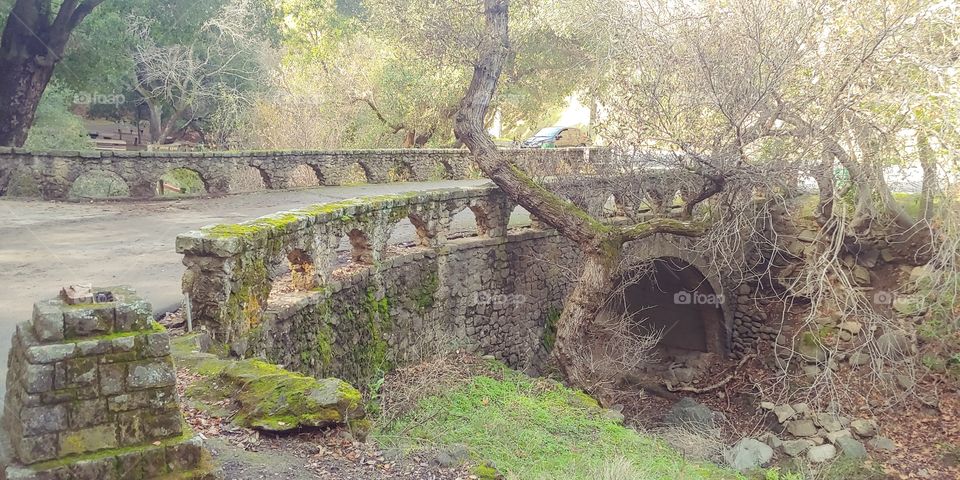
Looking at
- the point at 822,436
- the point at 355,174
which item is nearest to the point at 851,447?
the point at 822,436

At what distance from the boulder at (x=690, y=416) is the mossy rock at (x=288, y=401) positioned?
8815mm

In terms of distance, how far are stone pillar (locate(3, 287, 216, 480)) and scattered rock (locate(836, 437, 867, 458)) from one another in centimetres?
1030

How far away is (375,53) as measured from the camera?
23.6 m

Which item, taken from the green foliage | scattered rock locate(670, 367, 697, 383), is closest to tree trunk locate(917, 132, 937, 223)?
scattered rock locate(670, 367, 697, 383)

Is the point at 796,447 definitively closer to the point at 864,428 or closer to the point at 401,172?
the point at 864,428

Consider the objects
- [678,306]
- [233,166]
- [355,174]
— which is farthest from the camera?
[355,174]

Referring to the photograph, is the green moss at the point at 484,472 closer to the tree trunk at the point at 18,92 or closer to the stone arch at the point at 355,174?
the stone arch at the point at 355,174

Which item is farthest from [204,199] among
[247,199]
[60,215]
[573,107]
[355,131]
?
[573,107]

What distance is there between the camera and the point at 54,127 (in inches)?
803

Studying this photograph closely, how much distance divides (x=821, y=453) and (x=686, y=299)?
5.14 m

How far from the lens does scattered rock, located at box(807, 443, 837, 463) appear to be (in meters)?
11.2

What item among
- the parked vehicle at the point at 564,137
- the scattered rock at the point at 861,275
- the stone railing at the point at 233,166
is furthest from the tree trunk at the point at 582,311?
the parked vehicle at the point at 564,137

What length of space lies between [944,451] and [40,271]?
1217 cm

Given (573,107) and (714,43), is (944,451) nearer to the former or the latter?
(714,43)
